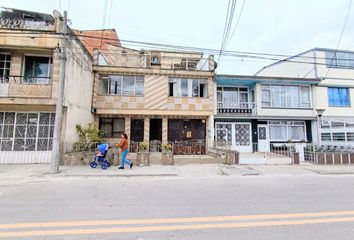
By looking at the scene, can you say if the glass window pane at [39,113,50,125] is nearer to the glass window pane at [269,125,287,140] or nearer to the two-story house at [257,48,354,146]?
the glass window pane at [269,125,287,140]

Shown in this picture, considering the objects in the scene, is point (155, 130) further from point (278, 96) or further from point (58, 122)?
point (278, 96)

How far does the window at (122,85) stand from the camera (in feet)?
55.2

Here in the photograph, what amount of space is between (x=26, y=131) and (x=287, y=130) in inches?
786

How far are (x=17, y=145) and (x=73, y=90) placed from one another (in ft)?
14.5

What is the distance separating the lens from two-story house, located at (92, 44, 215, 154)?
16.7 m

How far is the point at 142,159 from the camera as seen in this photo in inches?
480

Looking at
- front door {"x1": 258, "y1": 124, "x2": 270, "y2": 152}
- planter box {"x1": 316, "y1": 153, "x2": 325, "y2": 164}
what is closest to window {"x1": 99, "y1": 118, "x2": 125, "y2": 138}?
front door {"x1": 258, "y1": 124, "x2": 270, "y2": 152}

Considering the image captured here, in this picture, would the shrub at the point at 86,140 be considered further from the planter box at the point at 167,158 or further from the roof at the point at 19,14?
the roof at the point at 19,14

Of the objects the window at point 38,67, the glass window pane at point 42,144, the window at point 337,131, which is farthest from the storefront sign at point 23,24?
the window at point 337,131

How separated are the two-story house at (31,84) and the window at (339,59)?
74.5ft

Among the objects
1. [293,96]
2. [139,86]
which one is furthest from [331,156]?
[139,86]

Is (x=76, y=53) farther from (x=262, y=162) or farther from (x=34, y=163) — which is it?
(x=262, y=162)

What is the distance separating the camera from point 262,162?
13.3 metres

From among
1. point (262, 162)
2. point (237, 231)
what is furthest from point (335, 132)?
point (237, 231)
